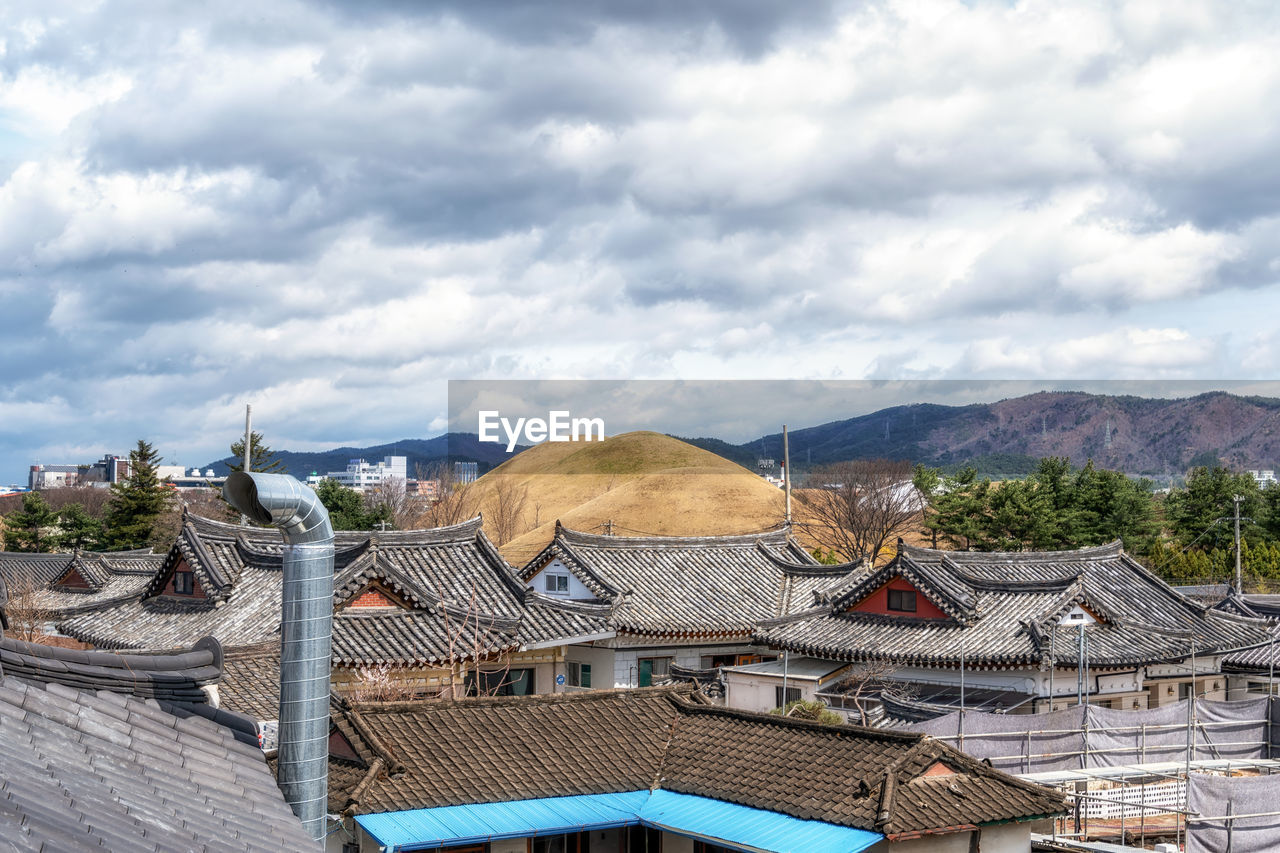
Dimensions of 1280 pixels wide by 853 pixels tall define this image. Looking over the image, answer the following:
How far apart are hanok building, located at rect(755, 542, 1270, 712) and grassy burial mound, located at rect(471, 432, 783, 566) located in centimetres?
5257

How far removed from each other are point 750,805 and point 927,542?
72111 mm

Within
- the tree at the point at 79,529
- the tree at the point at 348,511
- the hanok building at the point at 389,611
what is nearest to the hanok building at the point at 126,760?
the hanok building at the point at 389,611

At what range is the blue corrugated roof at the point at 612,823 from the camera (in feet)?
49.4

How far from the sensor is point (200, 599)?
3172 centimetres

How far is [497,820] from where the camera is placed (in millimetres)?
15992

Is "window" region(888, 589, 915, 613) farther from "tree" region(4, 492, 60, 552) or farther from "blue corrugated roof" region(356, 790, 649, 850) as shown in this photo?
"tree" region(4, 492, 60, 552)

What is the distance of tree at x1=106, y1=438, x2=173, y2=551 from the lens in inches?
2901

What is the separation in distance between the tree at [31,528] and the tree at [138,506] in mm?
7123

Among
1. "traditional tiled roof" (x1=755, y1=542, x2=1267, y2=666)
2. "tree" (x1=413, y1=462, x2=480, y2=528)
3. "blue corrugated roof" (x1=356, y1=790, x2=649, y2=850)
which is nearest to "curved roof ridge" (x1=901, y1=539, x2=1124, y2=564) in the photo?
"traditional tiled roof" (x1=755, y1=542, x2=1267, y2=666)

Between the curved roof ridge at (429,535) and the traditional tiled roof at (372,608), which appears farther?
the curved roof ridge at (429,535)

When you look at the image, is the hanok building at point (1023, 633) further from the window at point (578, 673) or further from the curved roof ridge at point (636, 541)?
the curved roof ridge at point (636, 541)

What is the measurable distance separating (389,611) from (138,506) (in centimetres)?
5376

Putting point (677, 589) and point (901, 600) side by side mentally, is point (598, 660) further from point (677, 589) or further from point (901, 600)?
point (901, 600)

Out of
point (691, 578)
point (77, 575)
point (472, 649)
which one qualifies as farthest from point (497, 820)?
point (77, 575)
